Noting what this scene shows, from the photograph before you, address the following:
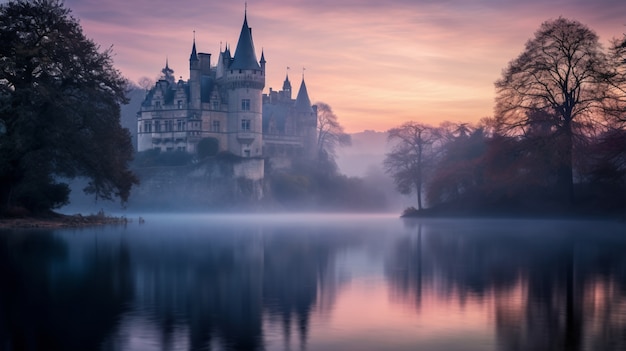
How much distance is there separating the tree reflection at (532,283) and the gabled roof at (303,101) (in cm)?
8298

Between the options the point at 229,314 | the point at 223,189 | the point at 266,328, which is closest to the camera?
the point at 266,328

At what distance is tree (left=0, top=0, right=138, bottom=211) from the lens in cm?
3594

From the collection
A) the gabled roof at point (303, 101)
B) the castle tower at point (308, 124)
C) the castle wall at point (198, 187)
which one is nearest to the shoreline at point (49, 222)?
the castle wall at point (198, 187)

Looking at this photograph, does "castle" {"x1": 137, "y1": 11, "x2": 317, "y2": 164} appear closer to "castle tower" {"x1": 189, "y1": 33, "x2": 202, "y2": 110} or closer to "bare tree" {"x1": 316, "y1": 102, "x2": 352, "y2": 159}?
"castle tower" {"x1": 189, "y1": 33, "x2": 202, "y2": 110}

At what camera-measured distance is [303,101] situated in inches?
4407

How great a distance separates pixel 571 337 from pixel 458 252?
13.6 m

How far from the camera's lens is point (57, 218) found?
4072cm

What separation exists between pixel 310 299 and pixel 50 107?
28.5 meters

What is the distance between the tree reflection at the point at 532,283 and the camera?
9.77 meters

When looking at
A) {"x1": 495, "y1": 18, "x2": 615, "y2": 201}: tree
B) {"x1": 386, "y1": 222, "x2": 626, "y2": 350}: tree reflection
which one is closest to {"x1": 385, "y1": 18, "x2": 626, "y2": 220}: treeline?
{"x1": 495, "y1": 18, "x2": 615, "y2": 201}: tree

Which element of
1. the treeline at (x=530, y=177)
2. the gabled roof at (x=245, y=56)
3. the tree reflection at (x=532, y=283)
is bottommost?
the tree reflection at (x=532, y=283)

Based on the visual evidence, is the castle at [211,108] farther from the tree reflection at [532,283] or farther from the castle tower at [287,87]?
the tree reflection at [532,283]

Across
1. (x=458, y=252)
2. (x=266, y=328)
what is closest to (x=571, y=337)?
(x=266, y=328)

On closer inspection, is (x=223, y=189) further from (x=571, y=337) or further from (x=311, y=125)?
(x=571, y=337)
